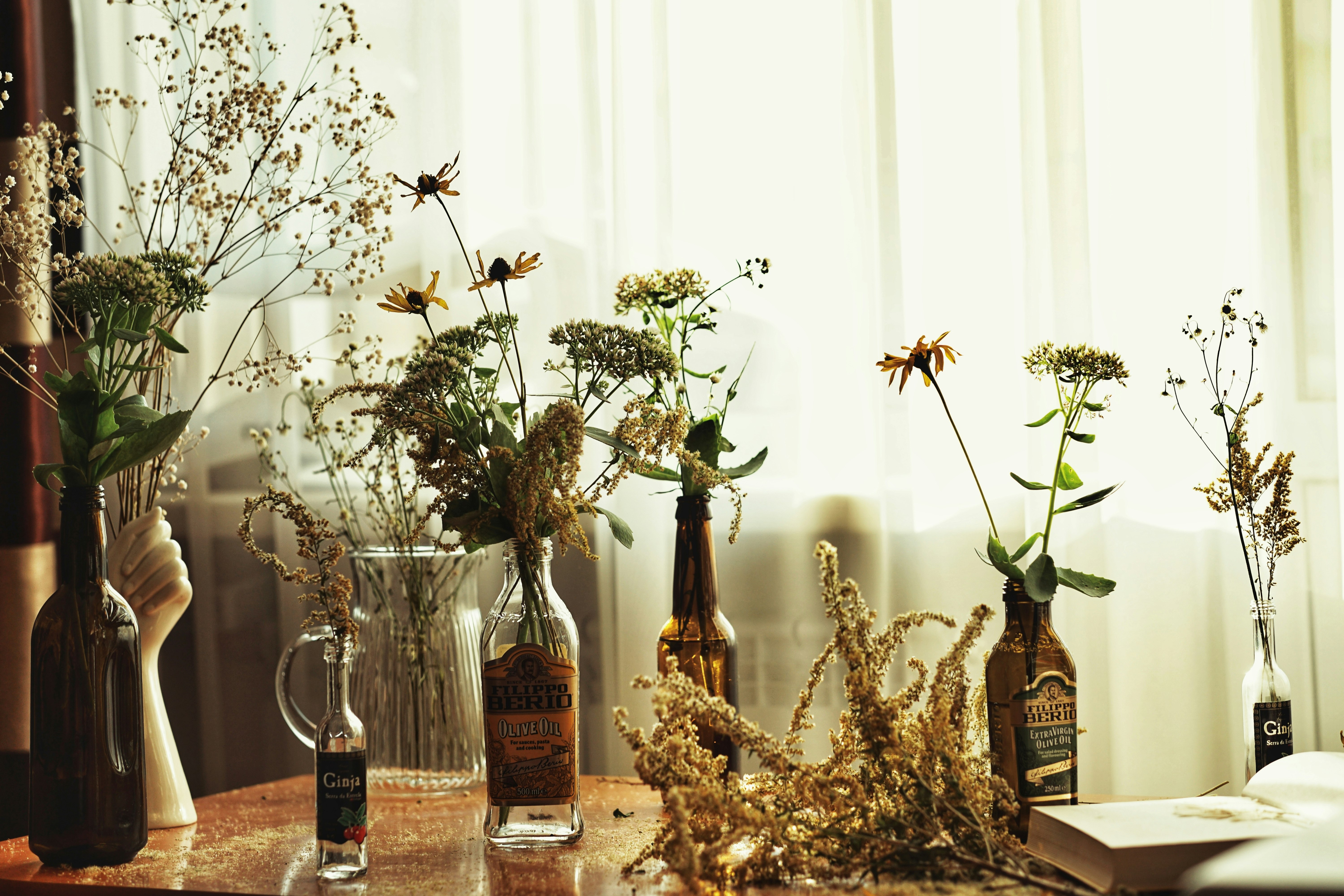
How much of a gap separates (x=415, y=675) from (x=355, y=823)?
40 centimetres

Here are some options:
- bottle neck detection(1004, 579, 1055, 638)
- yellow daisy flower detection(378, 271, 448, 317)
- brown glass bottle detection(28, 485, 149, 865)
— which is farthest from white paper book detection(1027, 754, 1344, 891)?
brown glass bottle detection(28, 485, 149, 865)

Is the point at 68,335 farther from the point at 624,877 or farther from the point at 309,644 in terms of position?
the point at 624,877

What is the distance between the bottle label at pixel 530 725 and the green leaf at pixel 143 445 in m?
0.35

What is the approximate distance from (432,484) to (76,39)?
45.3 inches

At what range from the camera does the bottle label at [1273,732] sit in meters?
0.98

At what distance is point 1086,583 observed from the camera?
945mm

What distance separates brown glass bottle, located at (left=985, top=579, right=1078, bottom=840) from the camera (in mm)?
903

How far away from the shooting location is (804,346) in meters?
1.44

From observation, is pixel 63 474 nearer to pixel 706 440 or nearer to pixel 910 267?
pixel 706 440

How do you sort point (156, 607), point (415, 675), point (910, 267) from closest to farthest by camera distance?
point (156, 607) < point (415, 675) < point (910, 267)

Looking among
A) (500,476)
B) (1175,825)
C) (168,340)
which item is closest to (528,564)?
(500,476)

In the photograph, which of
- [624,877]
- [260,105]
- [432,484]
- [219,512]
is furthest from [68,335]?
[624,877]

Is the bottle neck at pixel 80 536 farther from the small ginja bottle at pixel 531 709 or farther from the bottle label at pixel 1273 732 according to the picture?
the bottle label at pixel 1273 732

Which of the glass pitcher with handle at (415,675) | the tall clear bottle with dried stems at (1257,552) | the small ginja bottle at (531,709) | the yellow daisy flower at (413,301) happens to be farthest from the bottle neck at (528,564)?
the tall clear bottle with dried stems at (1257,552)
